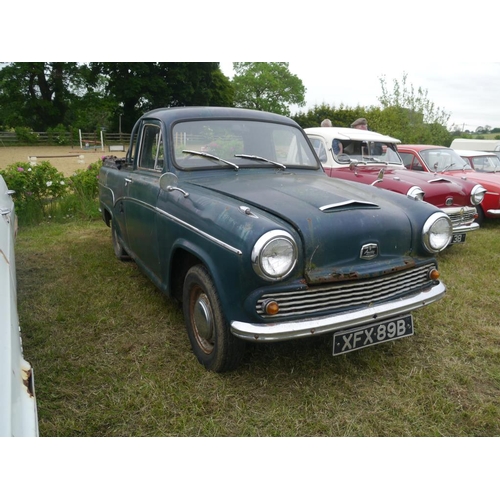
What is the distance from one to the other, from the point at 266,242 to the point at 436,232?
1.33m

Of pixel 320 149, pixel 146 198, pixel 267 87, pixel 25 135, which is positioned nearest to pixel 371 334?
pixel 146 198

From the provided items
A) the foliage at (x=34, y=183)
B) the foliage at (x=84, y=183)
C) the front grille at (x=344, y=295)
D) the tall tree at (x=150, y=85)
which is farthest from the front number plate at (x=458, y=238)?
the tall tree at (x=150, y=85)

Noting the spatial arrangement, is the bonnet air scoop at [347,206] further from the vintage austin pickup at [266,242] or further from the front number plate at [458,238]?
the front number plate at [458,238]

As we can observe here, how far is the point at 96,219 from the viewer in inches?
297

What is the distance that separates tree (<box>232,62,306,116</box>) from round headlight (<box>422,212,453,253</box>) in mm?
46362

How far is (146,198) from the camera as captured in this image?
11.1ft

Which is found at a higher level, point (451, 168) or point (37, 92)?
point (37, 92)

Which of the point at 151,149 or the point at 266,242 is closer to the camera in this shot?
the point at 266,242

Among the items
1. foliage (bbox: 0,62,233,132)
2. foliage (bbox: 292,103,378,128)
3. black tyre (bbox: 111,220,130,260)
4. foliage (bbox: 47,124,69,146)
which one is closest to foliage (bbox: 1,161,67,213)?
black tyre (bbox: 111,220,130,260)

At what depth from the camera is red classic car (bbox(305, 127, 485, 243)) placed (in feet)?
18.0

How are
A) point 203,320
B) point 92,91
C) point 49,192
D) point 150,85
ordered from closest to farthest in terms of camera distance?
point 203,320 → point 49,192 → point 92,91 → point 150,85

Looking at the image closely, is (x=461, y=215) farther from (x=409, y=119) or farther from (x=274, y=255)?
(x=409, y=119)

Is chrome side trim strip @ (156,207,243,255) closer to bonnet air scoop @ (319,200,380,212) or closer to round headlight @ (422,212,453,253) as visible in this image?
bonnet air scoop @ (319,200,380,212)

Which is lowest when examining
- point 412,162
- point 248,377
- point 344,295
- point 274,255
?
point 248,377
